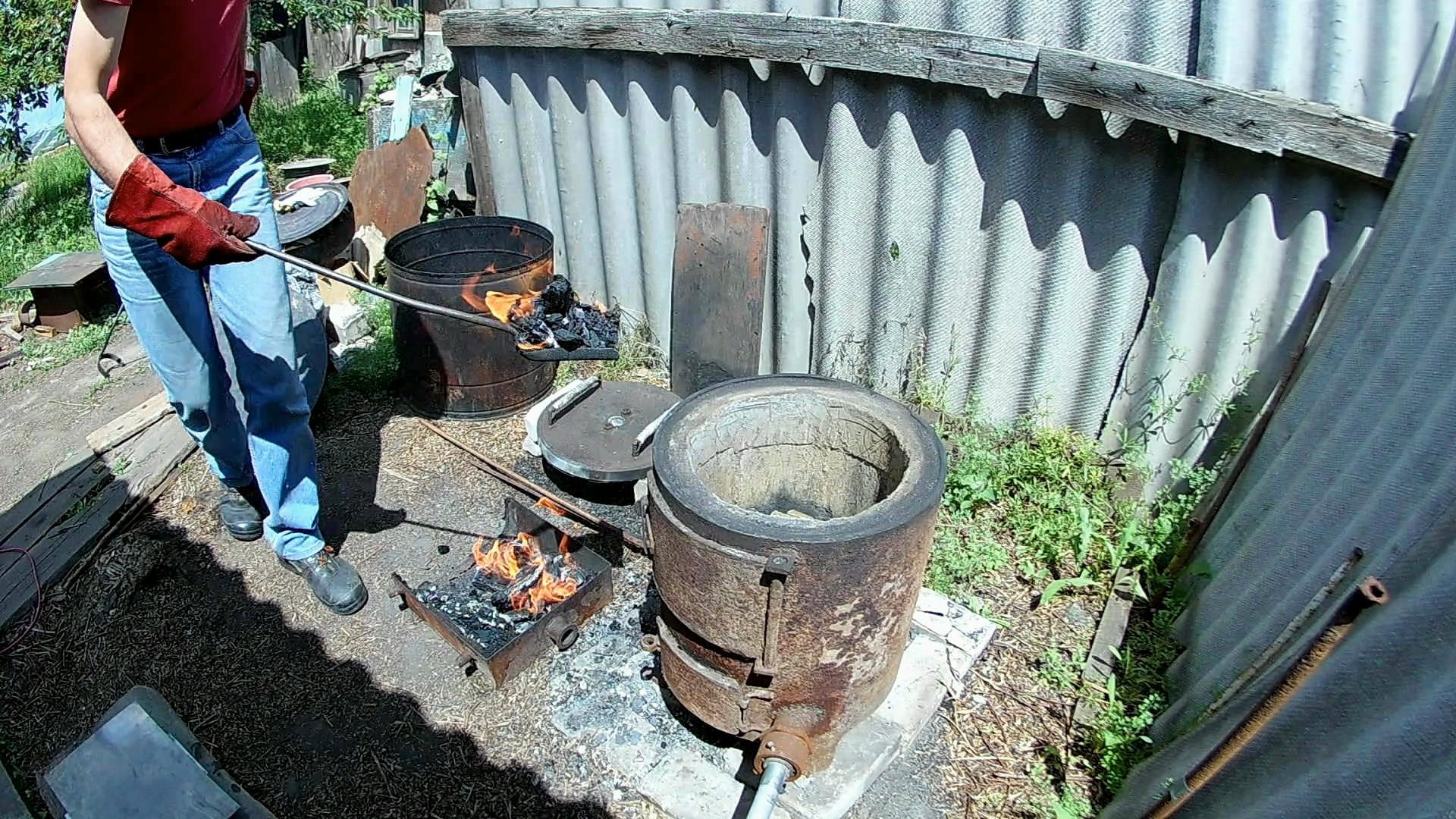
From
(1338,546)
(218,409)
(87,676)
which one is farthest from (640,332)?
(1338,546)

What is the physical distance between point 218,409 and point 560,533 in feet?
5.03

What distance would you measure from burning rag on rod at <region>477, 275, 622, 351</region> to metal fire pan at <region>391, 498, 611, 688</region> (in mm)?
865

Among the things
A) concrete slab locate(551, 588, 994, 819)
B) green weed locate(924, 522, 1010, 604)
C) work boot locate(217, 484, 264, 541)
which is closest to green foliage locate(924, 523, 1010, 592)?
green weed locate(924, 522, 1010, 604)

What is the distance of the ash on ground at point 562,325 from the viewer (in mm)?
3018

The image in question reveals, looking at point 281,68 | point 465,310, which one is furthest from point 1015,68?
point 281,68

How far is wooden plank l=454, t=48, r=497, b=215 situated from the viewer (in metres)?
5.30

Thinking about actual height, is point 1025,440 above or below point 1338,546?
below

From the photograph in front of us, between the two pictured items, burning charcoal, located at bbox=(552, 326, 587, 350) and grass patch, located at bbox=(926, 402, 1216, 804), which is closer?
grass patch, located at bbox=(926, 402, 1216, 804)

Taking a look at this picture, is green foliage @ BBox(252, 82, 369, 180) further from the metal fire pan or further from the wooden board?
the metal fire pan

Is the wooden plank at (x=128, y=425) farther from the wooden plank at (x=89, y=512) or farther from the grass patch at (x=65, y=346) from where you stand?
the grass patch at (x=65, y=346)

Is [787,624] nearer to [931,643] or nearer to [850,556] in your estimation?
[850,556]

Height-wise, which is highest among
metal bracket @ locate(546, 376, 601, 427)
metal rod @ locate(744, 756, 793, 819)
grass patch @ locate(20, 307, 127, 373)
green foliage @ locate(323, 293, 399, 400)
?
metal rod @ locate(744, 756, 793, 819)

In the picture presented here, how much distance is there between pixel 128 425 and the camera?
456 centimetres

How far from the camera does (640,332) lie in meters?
5.30
